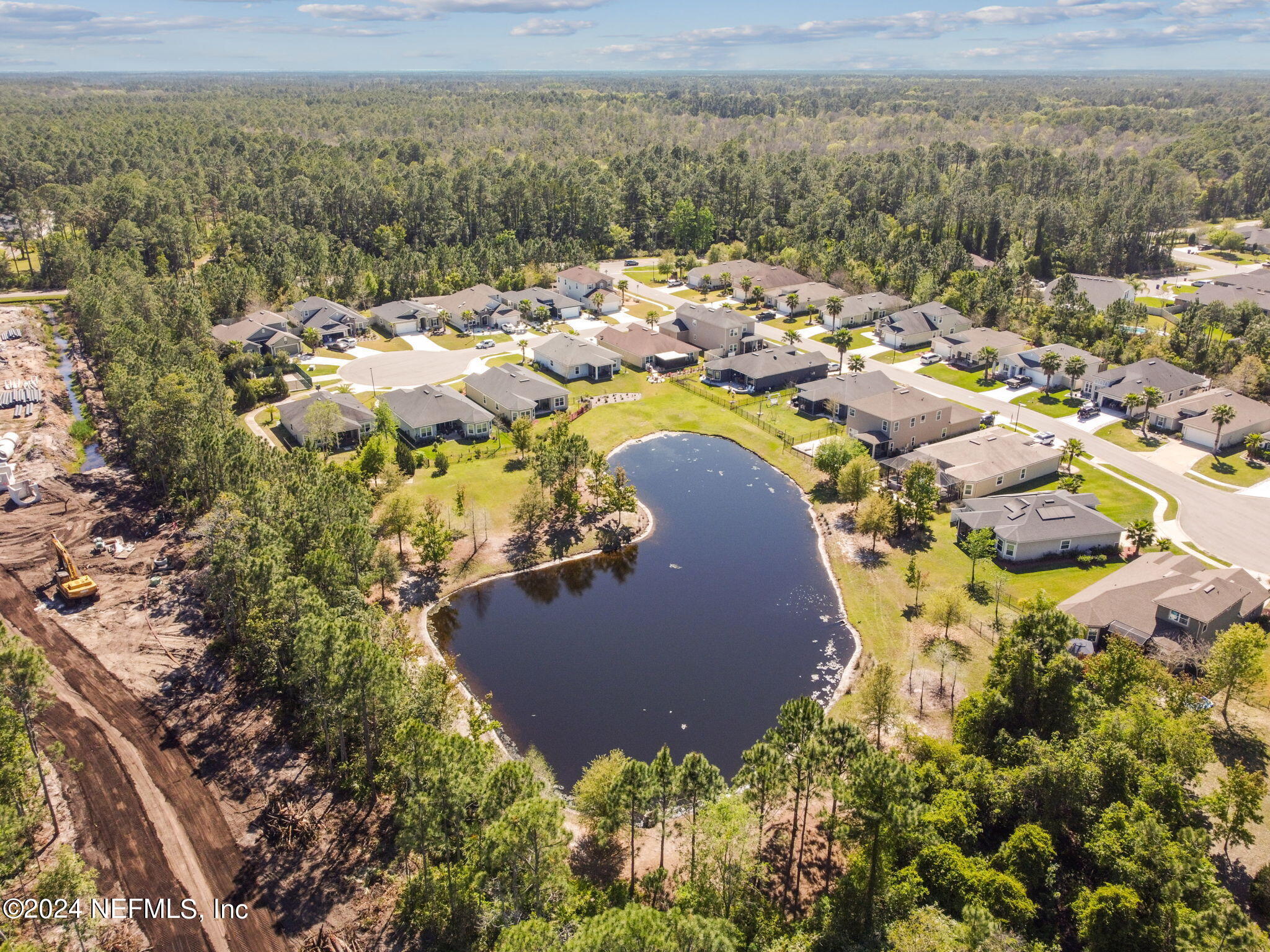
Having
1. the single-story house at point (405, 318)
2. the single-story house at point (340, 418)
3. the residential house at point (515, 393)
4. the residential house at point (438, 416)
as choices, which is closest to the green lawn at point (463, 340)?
the single-story house at point (405, 318)

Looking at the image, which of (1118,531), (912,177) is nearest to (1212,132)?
(912,177)

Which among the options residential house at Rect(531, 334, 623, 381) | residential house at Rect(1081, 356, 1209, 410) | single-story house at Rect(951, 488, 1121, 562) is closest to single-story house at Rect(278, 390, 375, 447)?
residential house at Rect(531, 334, 623, 381)

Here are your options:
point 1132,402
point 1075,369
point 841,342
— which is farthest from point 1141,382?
point 841,342

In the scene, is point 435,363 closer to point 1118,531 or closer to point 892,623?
point 892,623

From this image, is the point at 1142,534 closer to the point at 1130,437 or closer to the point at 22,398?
the point at 1130,437

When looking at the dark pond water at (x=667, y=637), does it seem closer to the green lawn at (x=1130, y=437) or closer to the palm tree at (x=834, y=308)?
the green lawn at (x=1130, y=437)

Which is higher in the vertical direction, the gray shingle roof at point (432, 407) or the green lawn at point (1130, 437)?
the gray shingle roof at point (432, 407)

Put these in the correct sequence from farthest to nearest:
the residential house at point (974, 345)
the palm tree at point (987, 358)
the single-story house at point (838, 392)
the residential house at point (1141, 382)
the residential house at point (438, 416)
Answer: the residential house at point (974, 345), the palm tree at point (987, 358), the residential house at point (1141, 382), the single-story house at point (838, 392), the residential house at point (438, 416)

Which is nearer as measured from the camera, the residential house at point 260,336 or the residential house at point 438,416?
the residential house at point 438,416

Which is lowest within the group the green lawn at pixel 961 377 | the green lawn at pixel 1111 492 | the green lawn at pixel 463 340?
the green lawn at pixel 961 377
